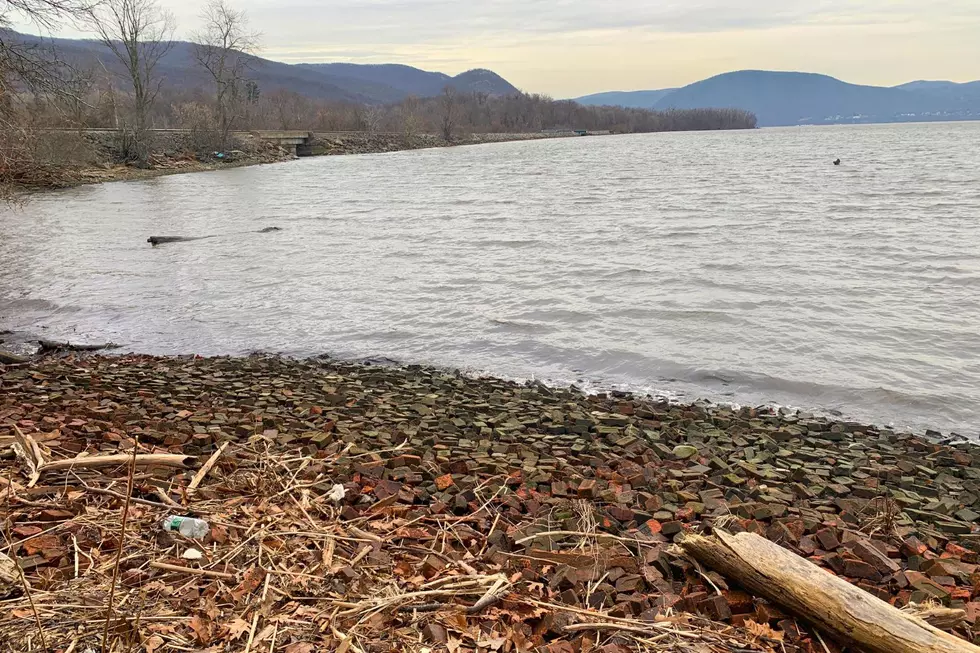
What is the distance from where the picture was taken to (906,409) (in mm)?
8531

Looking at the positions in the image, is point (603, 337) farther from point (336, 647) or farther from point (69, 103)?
point (69, 103)

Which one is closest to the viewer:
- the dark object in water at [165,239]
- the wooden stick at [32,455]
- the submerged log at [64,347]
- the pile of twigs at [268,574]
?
the pile of twigs at [268,574]

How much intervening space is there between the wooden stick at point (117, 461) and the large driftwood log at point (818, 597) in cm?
361

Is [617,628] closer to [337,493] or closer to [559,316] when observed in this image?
[337,493]

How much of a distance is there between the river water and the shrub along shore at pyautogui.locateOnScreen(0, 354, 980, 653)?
2762 millimetres

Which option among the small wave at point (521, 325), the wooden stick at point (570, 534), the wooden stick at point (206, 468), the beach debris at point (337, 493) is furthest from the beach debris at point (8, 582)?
the small wave at point (521, 325)

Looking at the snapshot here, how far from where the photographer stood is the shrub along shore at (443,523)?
322 cm

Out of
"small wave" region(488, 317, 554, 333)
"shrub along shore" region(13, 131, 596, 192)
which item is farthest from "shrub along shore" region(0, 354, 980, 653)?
"shrub along shore" region(13, 131, 596, 192)

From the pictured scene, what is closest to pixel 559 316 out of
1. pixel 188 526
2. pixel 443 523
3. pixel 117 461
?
pixel 443 523

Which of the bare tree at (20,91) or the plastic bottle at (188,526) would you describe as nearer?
the plastic bottle at (188,526)

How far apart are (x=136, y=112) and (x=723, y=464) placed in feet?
233

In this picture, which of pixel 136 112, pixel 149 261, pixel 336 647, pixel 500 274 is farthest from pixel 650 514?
pixel 136 112

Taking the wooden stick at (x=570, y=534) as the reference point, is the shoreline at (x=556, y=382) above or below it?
below

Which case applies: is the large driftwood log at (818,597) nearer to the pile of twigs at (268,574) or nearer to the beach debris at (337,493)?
the pile of twigs at (268,574)
